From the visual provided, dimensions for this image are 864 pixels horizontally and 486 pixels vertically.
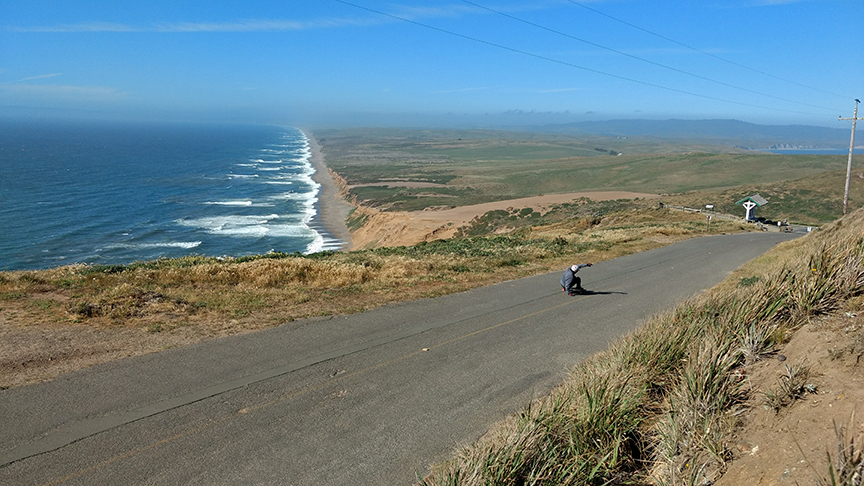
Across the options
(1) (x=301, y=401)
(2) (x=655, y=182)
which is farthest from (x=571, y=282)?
(2) (x=655, y=182)

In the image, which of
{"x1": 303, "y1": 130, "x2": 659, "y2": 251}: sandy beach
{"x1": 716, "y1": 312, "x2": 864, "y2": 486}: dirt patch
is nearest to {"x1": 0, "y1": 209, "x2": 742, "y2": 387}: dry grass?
{"x1": 716, "y1": 312, "x2": 864, "y2": 486}: dirt patch

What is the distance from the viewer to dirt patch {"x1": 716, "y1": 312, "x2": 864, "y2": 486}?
4855mm

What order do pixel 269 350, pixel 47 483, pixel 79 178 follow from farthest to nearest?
pixel 79 178, pixel 269 350, pixel 47 483

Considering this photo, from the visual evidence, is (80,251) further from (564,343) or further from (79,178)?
(79,178)

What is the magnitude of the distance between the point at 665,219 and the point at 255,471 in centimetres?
4819

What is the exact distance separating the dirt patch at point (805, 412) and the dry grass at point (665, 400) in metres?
0.15

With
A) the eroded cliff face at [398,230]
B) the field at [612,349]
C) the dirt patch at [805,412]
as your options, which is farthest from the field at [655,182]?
the dirt patch at [805,412]

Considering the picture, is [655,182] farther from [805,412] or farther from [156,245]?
[805,412]

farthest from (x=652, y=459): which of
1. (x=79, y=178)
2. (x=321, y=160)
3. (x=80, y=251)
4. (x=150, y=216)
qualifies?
(x=321, y=160)

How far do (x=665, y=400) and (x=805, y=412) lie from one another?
5.37 feet

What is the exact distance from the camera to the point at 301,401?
8.35 m

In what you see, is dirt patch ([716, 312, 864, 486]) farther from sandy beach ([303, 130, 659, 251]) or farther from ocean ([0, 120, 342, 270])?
sandy beach ([303, 130, 659, 251])

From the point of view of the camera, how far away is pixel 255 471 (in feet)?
21.5

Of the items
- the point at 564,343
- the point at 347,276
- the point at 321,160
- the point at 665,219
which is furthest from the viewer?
the point at 321,160
